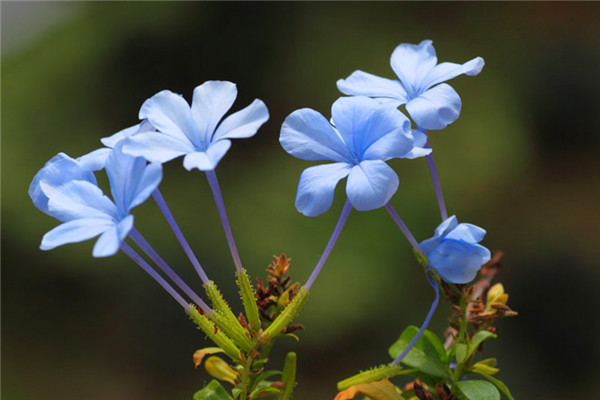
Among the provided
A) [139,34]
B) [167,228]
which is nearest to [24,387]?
[167,228]

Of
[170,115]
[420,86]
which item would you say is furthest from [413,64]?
[170,115]

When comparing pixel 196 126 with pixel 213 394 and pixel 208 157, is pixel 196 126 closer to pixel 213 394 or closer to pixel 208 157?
pixel 208 157

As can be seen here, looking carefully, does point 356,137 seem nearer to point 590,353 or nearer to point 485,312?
Answer: point 485,312

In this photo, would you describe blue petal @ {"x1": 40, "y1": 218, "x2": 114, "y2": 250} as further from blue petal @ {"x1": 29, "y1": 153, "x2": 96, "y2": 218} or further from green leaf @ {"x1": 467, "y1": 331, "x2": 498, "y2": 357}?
green leaf @ {"x1": 467, "y1": 331, "x2": 498, "y2": 357}

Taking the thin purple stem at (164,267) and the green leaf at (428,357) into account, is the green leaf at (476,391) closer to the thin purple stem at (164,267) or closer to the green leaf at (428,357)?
the green leaf at (428,357)

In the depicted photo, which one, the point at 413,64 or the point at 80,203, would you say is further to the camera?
the point at 413,64

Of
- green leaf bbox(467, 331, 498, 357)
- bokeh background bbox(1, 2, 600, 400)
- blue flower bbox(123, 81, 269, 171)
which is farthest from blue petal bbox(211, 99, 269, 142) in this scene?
bokeh background bbox(1, 2, 600, 400)
